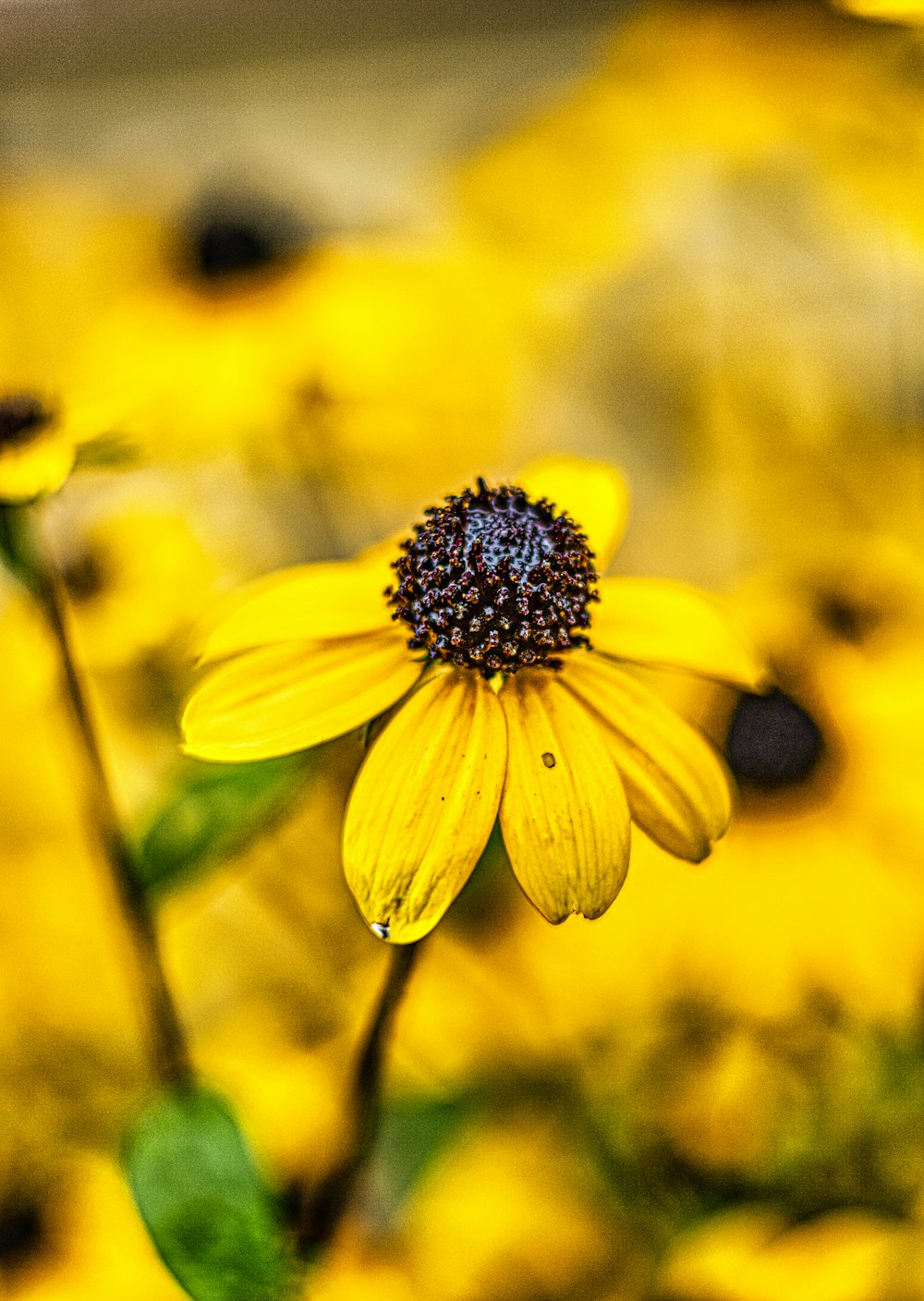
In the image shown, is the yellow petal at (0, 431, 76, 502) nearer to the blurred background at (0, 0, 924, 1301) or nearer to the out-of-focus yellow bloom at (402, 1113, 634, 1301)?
the blurred background at (0, 0, 924, 1301)

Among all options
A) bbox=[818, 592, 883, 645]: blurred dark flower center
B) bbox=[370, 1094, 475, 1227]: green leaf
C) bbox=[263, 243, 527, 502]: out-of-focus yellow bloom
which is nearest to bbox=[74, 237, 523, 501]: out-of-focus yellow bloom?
bbox=[263, 243, 527, 502]: out-of-focus yellow bloom

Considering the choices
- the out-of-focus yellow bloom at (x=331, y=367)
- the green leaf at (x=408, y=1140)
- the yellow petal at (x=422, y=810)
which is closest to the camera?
the yellow petal at (x=422, y=810)

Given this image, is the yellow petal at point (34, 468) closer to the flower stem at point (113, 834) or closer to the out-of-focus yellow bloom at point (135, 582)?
A: the flower stem at point (113, 834)

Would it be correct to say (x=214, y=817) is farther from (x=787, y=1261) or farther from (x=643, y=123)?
(x=643, y=123)

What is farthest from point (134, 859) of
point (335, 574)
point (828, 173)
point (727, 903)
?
point (828, 173)

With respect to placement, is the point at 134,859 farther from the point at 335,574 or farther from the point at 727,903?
the point at 727,903

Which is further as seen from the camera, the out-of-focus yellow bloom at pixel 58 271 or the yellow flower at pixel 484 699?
the out-of-focus yellow bloom at pixel 58 271

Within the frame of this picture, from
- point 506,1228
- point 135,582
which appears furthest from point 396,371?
point 506,1228

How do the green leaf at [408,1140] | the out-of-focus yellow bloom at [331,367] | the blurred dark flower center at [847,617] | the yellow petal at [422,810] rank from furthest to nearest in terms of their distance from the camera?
the out-of-focus yellow bloom at [331,367], the blurred dark flower center at [847,617], the green leaf at [408,1140], the yellow petal at [422,810]

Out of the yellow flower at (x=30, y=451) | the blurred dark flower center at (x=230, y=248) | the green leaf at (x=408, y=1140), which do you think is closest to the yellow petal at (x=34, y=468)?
the yellow flower at (x=30, y=451)
